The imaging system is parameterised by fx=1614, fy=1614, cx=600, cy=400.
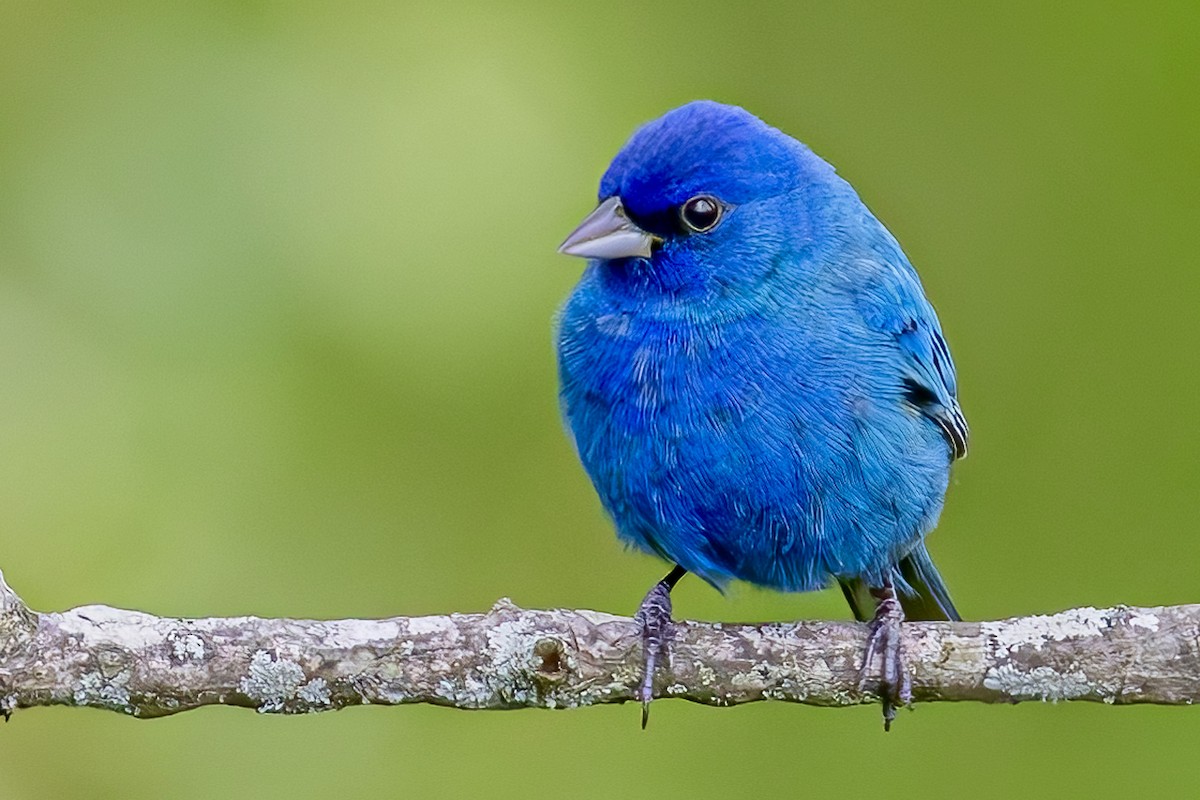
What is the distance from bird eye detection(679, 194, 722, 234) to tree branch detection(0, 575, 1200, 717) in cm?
116

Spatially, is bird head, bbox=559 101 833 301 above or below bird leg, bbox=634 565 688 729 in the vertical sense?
above

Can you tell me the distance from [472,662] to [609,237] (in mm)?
1228

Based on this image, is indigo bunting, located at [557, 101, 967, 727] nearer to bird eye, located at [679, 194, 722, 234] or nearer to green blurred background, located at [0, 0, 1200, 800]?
bird eye, located at [679, 194, 722, 234]

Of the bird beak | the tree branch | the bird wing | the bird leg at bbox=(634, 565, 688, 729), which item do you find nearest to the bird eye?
the bird beak

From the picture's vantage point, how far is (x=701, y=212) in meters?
4.45

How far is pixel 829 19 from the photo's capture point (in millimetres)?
6363

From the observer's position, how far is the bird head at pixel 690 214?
173 inches

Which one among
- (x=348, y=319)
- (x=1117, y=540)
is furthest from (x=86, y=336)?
(x=1117, y=540)

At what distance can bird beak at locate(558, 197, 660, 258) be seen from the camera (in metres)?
4.37

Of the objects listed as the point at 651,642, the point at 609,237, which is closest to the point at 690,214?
the point at 609,237

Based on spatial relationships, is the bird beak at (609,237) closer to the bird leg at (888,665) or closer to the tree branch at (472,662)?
the tree branch at (472,662)

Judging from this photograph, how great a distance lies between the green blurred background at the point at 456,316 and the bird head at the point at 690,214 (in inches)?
54.1

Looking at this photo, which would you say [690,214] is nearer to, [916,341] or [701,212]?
[701,212]

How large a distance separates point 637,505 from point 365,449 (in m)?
1.60
